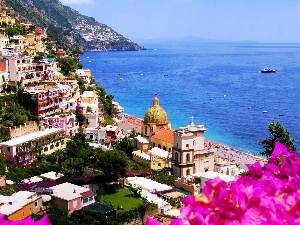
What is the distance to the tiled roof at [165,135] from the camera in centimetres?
2803

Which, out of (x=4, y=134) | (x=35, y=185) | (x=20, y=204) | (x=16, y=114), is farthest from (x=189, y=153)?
(x=20, y=204)

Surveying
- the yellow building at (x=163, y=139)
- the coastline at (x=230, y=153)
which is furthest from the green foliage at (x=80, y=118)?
the coastline at (x=230, y=153)

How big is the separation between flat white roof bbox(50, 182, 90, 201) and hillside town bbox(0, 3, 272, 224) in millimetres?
39

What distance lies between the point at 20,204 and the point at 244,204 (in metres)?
14.8

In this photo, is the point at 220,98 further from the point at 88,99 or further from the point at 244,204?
the point at 244,204

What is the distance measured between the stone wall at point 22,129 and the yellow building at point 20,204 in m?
7.18

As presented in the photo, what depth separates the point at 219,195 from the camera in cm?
304

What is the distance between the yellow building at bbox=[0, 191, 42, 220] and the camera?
632 inches

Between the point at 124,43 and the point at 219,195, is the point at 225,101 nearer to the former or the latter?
the point at 219,195

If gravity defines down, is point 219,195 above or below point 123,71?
above

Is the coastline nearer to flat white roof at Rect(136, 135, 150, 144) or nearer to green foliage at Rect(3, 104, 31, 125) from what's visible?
flat white roof at Rect(136, 135, 150, 144)

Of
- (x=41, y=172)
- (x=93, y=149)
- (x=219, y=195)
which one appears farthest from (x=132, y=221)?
(x=219, y=195)

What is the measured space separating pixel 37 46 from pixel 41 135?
82.8 feet

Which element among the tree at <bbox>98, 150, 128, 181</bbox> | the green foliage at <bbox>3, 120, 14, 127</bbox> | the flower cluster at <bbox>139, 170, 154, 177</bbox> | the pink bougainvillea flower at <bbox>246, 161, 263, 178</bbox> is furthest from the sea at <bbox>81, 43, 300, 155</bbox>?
the pink bougainvillea flower at <bbox>246, 161, 263, 178</bbox>
